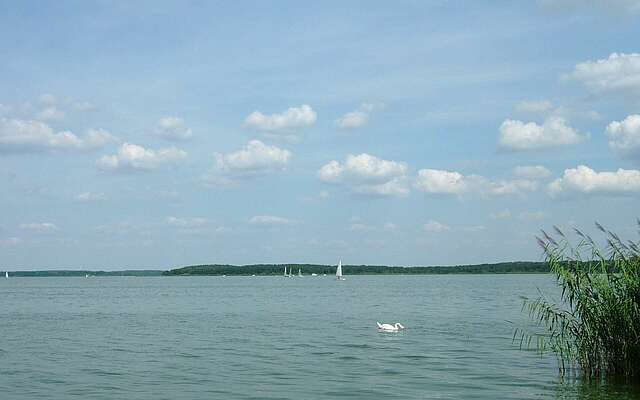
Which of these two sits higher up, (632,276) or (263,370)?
(632,276)

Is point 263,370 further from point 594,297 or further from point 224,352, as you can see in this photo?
point 594,297

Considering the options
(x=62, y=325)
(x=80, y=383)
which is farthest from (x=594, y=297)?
(x=62, y=325)

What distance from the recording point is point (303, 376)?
22.8 m

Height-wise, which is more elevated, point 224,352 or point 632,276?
point 632,276

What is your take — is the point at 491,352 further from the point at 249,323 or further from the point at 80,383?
the point at 249,323

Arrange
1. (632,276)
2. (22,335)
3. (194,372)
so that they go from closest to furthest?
(632,276)
(194,372)
(22,335)

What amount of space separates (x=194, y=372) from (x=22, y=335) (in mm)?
16302

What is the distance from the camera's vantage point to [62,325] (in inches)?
1690

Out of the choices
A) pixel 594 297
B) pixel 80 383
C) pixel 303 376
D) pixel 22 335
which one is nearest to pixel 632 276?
pixel 594 297

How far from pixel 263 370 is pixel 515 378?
7.53 m

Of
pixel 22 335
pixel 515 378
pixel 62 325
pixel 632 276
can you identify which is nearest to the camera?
pixel 632 276

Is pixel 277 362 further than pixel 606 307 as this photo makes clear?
Yes

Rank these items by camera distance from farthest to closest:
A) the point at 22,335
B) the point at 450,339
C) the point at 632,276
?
the point at 22,335
the point at 450,339
the point at 632,276

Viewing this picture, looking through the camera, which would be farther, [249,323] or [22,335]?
[249,323]
